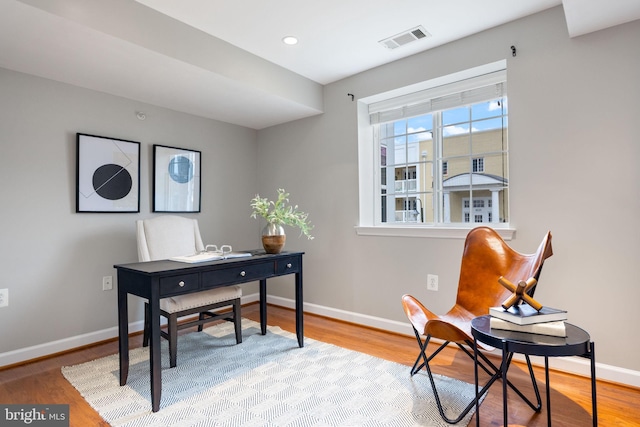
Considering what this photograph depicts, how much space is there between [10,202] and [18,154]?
351 mm

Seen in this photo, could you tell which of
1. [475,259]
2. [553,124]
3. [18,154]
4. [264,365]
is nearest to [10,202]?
[18,154]

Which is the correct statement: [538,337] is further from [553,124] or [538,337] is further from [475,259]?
[553,124]

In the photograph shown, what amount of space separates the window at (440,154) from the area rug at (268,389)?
1379mm

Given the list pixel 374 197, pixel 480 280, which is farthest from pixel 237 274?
pixel 374 197

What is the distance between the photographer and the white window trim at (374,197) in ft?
9.12

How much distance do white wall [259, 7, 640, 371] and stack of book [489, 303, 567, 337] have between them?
923 millimetres

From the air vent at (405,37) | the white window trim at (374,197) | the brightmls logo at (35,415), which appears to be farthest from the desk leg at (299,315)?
the air vent at (405,37)

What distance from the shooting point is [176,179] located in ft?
11.7

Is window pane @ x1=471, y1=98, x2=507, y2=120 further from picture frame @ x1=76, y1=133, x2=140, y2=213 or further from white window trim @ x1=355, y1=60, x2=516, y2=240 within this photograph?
picture frame @ x1=76, y1=133, x2=140, y2=213

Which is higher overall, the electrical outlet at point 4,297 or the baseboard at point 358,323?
the electrical outlet at point 4,297

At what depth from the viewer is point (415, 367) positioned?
2359 mm

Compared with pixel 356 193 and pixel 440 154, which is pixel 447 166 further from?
pixel 356 193

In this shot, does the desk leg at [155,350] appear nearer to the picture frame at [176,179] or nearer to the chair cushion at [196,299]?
the chair cushion at [196,299]

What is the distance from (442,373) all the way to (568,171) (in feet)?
5.15
